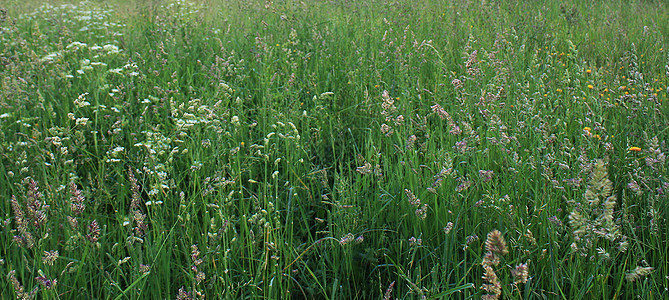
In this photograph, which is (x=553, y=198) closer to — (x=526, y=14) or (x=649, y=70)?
(x=649, y=70)

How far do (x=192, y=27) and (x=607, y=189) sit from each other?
413 centimetres

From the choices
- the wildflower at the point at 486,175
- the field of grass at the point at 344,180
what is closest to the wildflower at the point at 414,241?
the field of grass at the point at 344,180

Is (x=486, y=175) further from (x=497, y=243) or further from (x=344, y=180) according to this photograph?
(x=497, y=243)

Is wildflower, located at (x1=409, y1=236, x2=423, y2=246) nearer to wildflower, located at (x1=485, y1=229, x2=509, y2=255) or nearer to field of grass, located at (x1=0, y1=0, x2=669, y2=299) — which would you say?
field of grass, located at (x1=0, y1=0, x2=669, y2=299)

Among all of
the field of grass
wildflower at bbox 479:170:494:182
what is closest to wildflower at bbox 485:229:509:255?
the field of grass

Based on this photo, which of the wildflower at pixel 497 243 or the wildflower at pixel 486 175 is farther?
the wildflower at pixel 486 175

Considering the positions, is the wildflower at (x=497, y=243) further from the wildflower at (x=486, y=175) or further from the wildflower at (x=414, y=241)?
the wildflower at (x=486, y=175)

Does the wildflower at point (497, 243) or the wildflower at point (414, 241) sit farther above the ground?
the wildflower at point (497, 243)

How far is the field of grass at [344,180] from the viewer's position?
52.2 inches

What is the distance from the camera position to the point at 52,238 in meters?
1.55

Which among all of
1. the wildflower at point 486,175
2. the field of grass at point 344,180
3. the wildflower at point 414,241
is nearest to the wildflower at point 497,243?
the field of grass at point 344,180

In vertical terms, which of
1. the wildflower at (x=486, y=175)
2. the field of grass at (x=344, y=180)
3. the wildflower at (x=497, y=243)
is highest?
the wildflower at (x=497, y=243)

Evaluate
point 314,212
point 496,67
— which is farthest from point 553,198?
point 496,67

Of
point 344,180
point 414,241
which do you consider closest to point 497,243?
point 414,241
